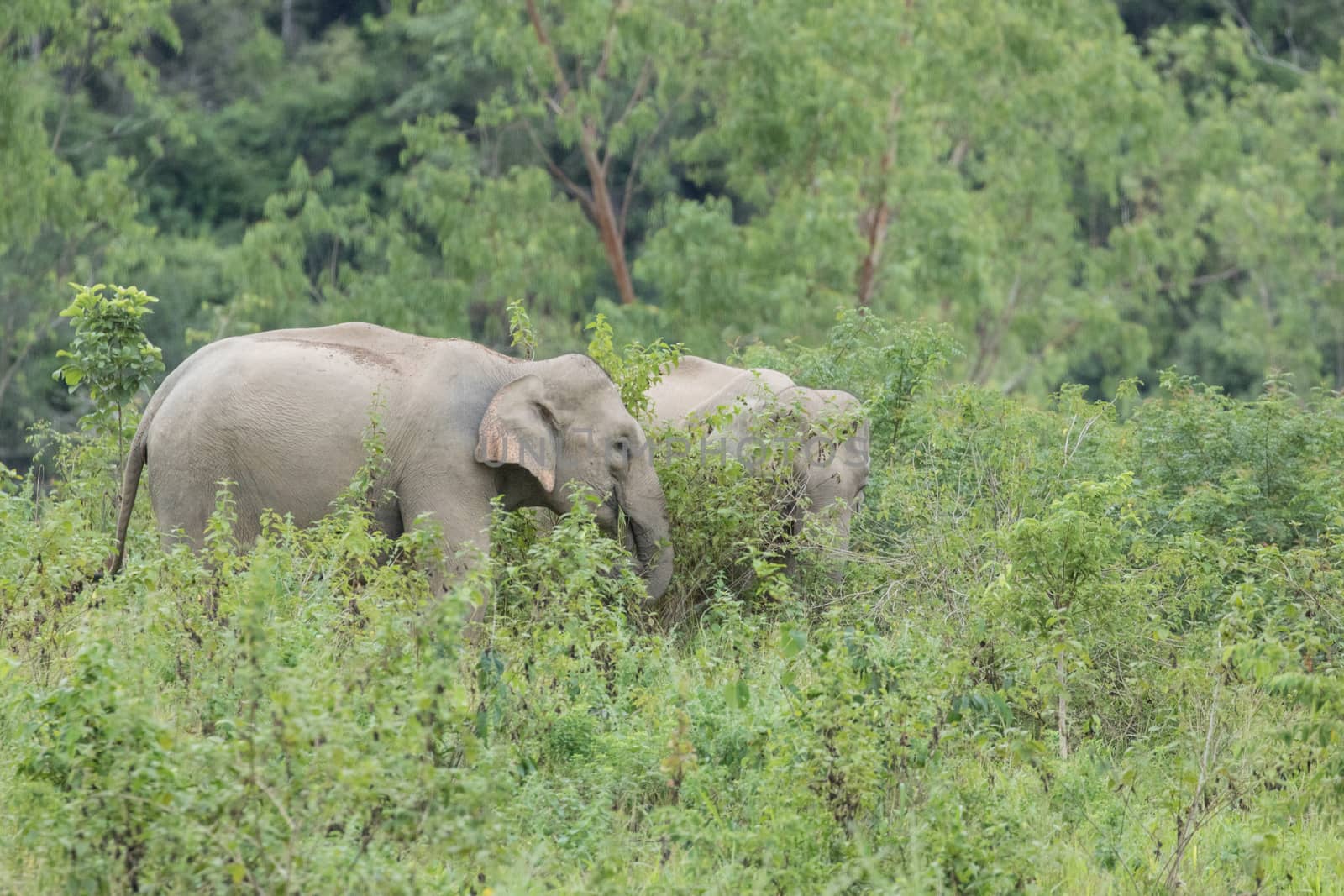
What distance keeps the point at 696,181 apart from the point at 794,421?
14.6m

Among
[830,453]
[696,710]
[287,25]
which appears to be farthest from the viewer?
[287,25]

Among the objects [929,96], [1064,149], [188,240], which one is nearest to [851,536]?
[929,96]

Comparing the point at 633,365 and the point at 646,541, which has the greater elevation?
the point at 633,365

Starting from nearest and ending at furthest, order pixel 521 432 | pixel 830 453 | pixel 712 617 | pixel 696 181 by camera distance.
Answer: pixel 521 432
pixel 712 617
pixel 830 453
pixel 696 181

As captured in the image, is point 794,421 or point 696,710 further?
point 794,421

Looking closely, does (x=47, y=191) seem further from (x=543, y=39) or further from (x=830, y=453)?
(x=830, y=453)

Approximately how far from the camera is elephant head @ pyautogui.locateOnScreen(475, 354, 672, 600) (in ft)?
27.1

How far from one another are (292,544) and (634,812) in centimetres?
214

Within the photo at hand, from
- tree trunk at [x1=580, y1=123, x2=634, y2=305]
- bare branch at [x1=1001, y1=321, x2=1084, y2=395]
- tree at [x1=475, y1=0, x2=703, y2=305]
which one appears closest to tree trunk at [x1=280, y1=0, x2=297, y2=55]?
tree at [x1=475, y1=0, x2=703, y2=305]

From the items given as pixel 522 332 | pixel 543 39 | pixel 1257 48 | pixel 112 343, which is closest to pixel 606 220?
pixel 543 39

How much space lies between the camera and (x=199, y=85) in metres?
32.9

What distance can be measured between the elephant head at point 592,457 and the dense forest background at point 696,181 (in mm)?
5828

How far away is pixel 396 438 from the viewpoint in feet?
26.8

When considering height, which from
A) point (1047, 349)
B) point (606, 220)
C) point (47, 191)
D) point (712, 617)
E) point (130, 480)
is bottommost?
point (1047, 349)
